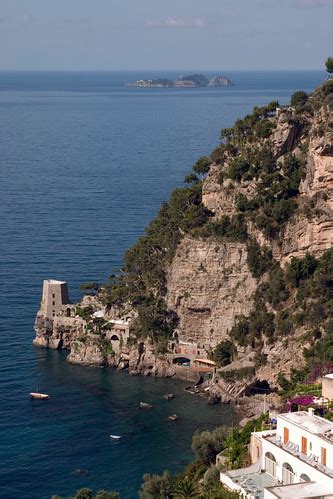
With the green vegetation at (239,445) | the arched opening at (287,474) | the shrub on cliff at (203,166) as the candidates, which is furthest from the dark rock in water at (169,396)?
the arched opening at (287,474)

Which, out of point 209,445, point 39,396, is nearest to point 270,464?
point 209,445

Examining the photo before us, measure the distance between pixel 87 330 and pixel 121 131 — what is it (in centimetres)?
11972

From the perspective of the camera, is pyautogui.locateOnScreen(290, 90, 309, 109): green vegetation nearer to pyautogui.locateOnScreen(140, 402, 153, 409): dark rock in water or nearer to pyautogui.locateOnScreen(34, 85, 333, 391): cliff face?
pyautogui.locateOnScreen(34, 85, 333, 391): cliff face

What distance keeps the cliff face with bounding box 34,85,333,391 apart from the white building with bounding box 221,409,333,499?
91.2 feet

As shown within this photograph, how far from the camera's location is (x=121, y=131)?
188500 millimetres

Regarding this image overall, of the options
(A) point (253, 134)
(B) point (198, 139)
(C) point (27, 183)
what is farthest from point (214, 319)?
(B) point (198, 139)

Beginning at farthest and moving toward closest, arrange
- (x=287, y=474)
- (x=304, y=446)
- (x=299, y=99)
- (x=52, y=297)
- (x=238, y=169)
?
1. (x=52, y=297)
2. (x=299, y=99)
3. (x=238, y=169)
4. (x=304, y=446)
5. (x=287, y=474)

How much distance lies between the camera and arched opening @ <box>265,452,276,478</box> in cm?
3544

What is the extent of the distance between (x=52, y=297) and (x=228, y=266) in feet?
43.7

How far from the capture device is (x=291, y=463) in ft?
112

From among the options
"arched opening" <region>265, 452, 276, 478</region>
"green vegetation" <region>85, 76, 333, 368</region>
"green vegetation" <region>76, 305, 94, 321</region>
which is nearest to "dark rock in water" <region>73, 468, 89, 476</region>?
"green vegetation" <region>85, 76, 333, 368</region>

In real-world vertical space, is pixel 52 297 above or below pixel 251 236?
below

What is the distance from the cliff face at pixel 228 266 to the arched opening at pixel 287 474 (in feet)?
96.3

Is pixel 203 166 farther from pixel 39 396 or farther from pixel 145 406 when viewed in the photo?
pixel 39 396
